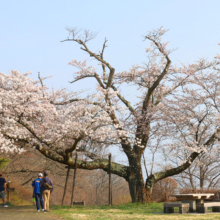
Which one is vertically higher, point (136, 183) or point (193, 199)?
point (136, 183)

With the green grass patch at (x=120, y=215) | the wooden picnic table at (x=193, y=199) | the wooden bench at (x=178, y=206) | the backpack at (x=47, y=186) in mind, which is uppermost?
the backpack at (x=47, y=186)

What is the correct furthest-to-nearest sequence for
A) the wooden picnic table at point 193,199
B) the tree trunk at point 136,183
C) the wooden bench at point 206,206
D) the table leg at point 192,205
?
the tree trunk at point 136,183
the table leg at point 192,205
the wooden picnic table at point 193,199
the wooden bench at point 206,206

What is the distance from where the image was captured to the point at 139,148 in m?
17.0

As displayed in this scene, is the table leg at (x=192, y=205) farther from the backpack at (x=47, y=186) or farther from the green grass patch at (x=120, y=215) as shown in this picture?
the backpack at (x=47, y=186)

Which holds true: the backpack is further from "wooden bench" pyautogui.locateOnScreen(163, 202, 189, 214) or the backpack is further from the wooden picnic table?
the wooden picnic table

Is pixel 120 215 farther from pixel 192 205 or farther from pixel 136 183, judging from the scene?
pixel 136 183

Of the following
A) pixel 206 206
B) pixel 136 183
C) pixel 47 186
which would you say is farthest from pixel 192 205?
pixel 47 186

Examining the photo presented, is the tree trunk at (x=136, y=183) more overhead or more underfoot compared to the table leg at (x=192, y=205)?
more overhead

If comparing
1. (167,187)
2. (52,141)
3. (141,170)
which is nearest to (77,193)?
(167,187)

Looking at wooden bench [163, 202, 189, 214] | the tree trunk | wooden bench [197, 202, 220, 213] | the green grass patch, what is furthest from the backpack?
the tree trunk

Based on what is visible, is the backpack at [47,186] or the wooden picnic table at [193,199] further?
the wooden picnic table at [193,199]

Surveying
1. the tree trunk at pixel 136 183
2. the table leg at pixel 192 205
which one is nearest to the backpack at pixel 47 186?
the table leg at pixel 192 205

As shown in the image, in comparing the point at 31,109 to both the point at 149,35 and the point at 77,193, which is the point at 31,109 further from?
the point at 77,193

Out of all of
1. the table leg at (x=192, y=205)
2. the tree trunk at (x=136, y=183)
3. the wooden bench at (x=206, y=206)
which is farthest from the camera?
the tree trunk at (x=136, y=183)
